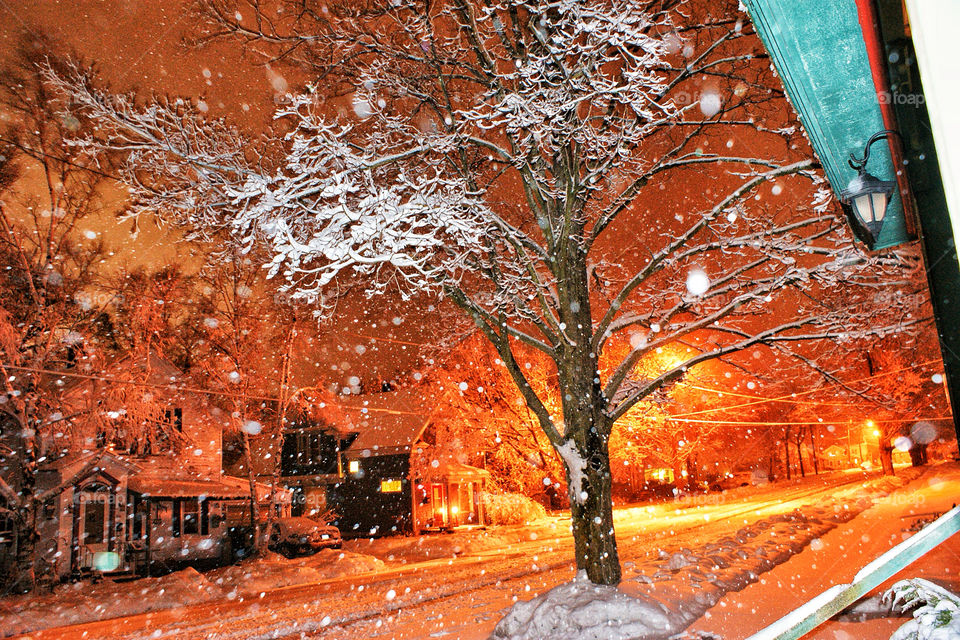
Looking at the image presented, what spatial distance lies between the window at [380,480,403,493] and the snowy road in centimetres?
1060

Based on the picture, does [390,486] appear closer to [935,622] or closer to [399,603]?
[399,603]

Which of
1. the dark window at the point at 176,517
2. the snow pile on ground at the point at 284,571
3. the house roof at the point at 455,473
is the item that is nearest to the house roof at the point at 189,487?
the dark window at the point at 176,517

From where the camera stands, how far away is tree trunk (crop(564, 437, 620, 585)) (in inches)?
332

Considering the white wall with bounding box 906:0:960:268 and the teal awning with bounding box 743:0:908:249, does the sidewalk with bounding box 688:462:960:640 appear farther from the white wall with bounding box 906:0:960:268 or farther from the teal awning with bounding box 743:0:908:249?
the white wall with bounding box 906:0:960:268

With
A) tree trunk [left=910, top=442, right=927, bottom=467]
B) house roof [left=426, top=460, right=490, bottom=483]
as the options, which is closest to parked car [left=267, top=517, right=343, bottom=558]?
house roof [left=426, top=460, right=490, bottom=483]

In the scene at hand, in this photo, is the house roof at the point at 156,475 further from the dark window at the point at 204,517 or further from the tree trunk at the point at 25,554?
the tree trunk at the point at 25,554

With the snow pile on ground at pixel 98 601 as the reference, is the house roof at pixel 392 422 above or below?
above

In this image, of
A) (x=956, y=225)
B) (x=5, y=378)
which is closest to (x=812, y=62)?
(x=956, y=225)

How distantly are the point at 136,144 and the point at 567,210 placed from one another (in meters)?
6.03

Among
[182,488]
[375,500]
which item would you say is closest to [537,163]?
[182,488]

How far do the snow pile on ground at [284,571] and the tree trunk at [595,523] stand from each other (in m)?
11.8

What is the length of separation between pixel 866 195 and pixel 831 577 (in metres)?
9.72

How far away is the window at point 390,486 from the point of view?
99.8 feet

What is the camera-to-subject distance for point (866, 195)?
3.36m
